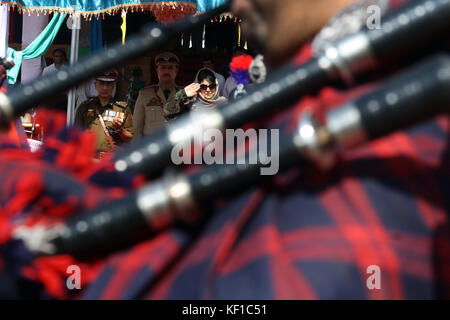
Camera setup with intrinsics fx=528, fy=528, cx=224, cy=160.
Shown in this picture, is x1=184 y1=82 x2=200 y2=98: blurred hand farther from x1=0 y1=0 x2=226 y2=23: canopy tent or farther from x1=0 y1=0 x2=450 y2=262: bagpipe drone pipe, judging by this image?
x1=0 y1=0 x2=450 y2=262: bagpipe drone pipe

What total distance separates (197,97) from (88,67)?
4677 millimetres

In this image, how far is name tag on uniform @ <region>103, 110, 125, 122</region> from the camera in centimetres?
580

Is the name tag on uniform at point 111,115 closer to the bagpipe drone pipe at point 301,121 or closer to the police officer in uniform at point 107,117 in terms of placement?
the police officer in uniform at point 107,117

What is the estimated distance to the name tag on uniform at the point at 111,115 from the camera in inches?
228

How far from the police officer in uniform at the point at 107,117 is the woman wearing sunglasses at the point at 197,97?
488mm

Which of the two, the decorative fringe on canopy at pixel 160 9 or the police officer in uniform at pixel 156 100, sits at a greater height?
the decorative fringe on canopy at pixel 160 9

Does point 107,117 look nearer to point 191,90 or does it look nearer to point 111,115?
point 111,115

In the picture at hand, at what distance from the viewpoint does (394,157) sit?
954 mm

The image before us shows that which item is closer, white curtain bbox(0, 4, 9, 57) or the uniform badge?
the uniform badge

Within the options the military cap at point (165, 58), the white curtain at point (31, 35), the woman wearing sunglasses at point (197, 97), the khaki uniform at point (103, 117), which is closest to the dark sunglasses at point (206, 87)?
the woman wearing sunglasses at point (197, 97)

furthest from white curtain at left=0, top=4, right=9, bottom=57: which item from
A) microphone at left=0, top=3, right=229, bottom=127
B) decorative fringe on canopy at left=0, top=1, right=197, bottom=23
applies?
microphone at left=0, top=3, right=229, bottom=127

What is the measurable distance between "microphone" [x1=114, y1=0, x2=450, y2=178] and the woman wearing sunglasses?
4.67 metres

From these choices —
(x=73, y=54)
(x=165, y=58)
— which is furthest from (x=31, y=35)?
(x=165, y=58)
